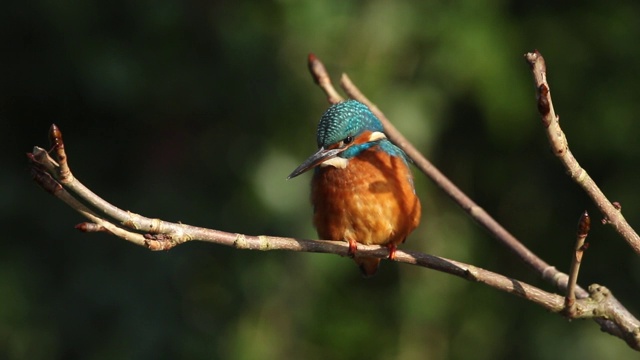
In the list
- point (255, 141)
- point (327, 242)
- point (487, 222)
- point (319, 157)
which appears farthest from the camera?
point (255, 141)

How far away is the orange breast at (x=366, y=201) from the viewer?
2.58 m

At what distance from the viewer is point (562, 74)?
12.9 feet

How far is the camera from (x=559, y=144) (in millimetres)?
1618

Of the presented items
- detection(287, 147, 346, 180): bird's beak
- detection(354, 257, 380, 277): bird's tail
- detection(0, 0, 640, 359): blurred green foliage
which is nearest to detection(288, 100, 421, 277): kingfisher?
detection(287, 147, 346, 180): bird's beak

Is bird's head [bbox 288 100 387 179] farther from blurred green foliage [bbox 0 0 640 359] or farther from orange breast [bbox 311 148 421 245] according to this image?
blurred green foliage [bbox 0 0 640 359]

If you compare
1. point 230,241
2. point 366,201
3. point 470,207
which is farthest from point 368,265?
point 230,241

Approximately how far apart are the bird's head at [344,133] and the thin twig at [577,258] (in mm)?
874

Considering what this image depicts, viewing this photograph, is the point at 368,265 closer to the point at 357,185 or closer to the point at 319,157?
the point at 357,185

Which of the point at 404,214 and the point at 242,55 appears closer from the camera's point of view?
the point at 404,214

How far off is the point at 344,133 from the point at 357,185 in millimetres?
144

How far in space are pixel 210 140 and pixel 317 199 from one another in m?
1.39

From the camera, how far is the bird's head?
8.52 feet

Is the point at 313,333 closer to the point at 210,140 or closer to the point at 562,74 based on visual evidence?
the point at 210,140

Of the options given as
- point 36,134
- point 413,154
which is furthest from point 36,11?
point 413,154
